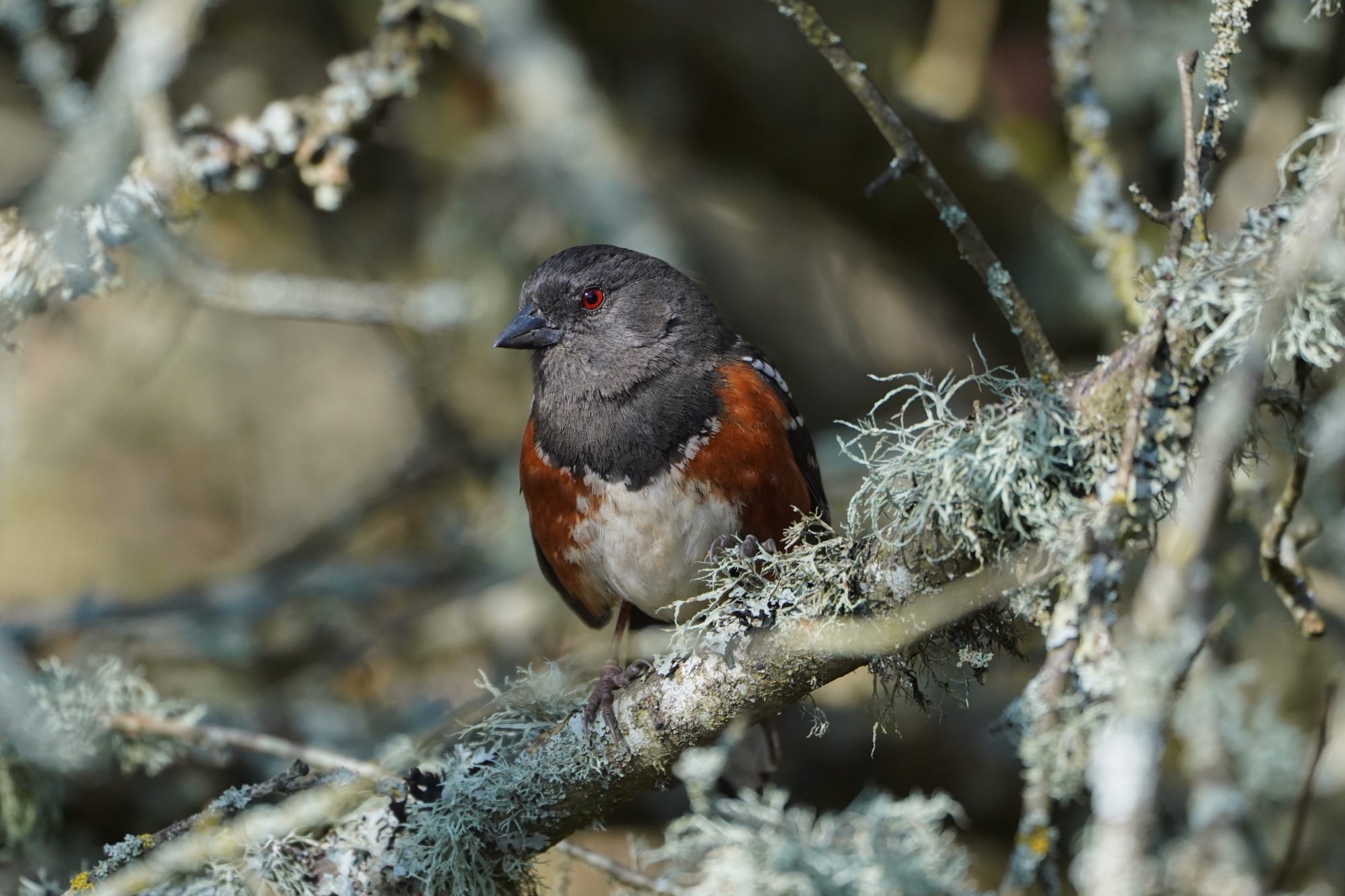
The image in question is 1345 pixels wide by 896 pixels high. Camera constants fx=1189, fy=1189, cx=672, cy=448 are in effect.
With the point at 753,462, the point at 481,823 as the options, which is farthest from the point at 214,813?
the point at 753,462

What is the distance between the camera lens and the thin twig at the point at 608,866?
227cm

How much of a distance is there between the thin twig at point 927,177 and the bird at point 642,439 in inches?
25.2

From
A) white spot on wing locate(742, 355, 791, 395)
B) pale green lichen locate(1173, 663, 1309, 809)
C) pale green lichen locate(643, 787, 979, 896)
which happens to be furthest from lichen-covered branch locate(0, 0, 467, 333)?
pale green lichen locate(1173, 663, 1309, 809)

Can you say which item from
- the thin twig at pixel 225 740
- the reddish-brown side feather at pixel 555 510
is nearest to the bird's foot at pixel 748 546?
the reddish-brown side feather at pixel 555 510

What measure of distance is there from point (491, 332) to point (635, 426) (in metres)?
1.91

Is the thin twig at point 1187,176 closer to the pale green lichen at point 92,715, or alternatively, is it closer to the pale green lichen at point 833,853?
the pale green lichen at point 833,853

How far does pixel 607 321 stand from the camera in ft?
9.76

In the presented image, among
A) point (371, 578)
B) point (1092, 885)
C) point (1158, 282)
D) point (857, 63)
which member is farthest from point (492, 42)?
point (1092, 885)

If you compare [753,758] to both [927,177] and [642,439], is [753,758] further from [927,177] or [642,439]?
[927,177]

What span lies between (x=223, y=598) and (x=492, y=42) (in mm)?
2062

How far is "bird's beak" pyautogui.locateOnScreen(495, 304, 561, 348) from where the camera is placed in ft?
9.68

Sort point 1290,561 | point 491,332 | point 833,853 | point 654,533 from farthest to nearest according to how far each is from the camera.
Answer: point 491,332
point 654,533
point 1290,561
point 833,853

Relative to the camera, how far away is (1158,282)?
1586mm

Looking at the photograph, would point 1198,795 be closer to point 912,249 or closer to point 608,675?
point 608,675
